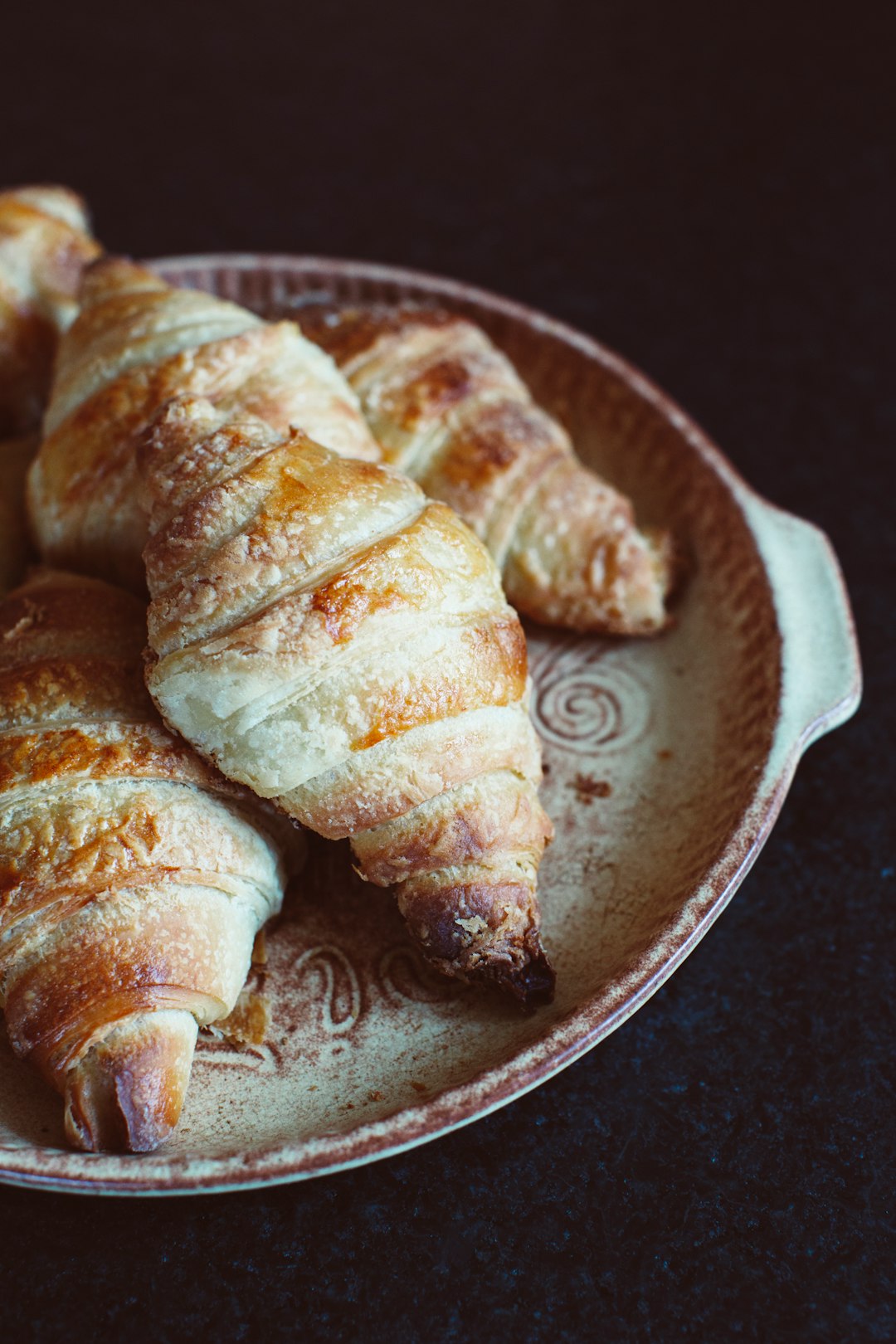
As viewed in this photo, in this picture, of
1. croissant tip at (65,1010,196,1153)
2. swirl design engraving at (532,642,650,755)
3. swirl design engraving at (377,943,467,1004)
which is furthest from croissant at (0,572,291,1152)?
swirl design engraving at (532,642,650,755)

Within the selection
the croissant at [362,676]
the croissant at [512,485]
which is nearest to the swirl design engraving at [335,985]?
the croissant at [362,676]

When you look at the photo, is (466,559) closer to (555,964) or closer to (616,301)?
(555,964)

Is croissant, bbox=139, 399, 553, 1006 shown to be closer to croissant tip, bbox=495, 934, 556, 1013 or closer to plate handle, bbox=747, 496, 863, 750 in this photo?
croissant tip, bbox=495, 934, 556, 1013

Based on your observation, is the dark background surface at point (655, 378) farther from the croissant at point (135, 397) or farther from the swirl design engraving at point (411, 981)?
the croissant at point (135, 397)

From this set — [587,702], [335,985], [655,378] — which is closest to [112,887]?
[335,985]

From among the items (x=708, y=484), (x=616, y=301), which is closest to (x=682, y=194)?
(x=616, y=301)

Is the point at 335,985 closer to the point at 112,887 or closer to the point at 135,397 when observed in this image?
the point at 112,887
